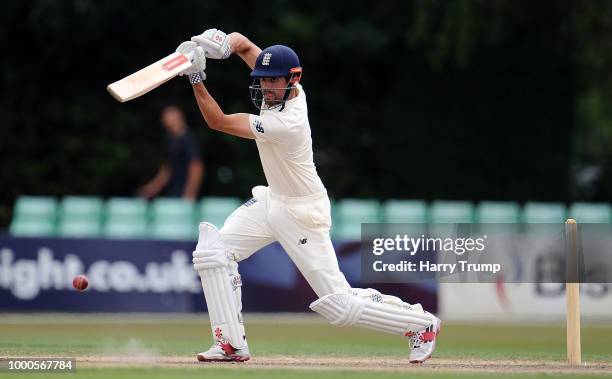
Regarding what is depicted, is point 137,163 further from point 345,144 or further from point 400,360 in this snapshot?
point 400,360

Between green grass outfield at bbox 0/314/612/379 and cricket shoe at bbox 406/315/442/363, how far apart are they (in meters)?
0.06

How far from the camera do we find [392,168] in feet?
56.9

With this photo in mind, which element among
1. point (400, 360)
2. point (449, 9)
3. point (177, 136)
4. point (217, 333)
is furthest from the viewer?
point (449, 9)

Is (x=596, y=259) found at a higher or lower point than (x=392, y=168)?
lower

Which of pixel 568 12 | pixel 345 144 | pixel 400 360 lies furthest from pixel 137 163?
pixel 400 360

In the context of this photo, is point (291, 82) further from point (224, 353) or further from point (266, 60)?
point (224, 353)

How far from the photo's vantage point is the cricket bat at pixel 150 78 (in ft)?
21.7

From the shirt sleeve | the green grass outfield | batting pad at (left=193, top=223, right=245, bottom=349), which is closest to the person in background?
the green grass outfield

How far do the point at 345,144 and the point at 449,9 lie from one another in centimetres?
314

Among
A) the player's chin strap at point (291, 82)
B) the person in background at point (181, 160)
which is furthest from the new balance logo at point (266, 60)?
the person in background at point (181, 160)

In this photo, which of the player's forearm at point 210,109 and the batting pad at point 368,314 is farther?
the batting pad at point 368,314

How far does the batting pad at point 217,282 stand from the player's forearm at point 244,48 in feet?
3.25

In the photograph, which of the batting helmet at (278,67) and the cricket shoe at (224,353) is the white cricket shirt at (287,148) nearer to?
the batting helmet at (278,67)

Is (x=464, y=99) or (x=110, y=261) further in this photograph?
(x=464, y=99)
